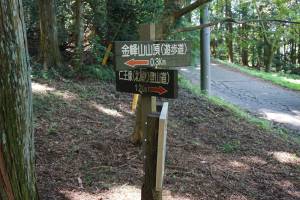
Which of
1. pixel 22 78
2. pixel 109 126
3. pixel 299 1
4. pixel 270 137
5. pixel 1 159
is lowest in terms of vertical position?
pixel 270 137

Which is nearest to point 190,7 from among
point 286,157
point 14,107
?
point 286,157

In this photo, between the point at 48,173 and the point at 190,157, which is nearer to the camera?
the point at 48,173

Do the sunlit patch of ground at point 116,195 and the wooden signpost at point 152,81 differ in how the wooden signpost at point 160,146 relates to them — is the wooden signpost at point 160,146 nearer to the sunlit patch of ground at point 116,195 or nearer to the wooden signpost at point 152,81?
the wooden signpost at point 152,81

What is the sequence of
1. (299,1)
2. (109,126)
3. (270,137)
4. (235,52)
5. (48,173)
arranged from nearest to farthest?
(48,173), (109,126), (270,137), (299,1), (235,52)

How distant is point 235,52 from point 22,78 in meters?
37.7

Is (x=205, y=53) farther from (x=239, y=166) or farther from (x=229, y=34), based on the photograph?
(x=229, y=34)

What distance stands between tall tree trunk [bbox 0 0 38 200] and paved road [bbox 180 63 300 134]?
8.02 metres

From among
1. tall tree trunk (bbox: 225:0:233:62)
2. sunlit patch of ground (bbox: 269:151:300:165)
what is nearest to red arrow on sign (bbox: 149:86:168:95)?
sunlit patch of ground (bbox: 269:151:300:165)

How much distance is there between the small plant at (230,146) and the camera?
644 centimetres

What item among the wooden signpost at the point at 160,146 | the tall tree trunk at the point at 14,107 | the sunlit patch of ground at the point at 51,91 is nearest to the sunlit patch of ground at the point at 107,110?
the sunlit patch of ground at the point at 51,91

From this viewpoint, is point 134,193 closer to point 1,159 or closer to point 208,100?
point 1,159

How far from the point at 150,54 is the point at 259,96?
11720mm

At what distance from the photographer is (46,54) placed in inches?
403

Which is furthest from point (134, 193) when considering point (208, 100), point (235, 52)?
point (235, 52)
